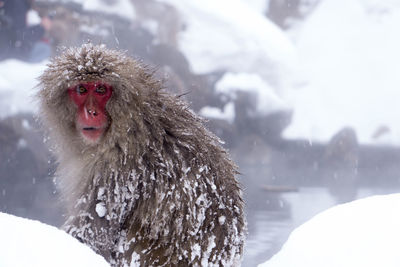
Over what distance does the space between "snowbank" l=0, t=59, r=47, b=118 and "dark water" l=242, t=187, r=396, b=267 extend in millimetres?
2321

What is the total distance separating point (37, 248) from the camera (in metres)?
0.58

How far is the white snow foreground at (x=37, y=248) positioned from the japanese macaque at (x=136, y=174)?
19.9 inches

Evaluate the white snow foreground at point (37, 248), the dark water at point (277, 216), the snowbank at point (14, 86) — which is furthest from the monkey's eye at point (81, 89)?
the snowbank at point (14, 86)

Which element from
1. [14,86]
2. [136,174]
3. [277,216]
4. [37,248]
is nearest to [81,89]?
[136,174]

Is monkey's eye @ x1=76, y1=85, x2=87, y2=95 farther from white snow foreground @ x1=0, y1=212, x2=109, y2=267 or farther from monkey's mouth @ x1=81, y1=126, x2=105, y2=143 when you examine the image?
white snow foreground @ x1=0, y1=212, x2=109, y2=267

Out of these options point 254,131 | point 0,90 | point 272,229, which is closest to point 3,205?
point 0,90

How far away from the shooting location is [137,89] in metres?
1.17

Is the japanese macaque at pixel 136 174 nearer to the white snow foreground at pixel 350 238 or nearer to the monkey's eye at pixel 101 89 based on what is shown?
the monkey's eye at pixel 101 89

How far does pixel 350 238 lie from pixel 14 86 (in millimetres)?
4204

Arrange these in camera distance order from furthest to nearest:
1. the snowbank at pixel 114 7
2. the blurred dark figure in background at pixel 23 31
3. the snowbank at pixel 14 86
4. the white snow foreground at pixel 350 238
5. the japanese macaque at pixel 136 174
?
1. the snowbank at pixel 114 7
2. the snowbank at pixel 14 86
3. the blurred dark figure in background at pixel 23 31
4. the japanese macaque at pixel 136 174
5. the white snow foreground at pixel 350 238

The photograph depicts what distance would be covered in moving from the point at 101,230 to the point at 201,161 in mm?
299

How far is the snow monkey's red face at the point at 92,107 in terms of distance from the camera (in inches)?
45.5

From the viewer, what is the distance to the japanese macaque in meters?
1.15

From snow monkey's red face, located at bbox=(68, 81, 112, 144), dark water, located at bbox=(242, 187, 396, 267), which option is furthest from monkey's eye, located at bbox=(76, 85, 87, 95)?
dark water, located at bbox=(242, 187, 396, 267)
